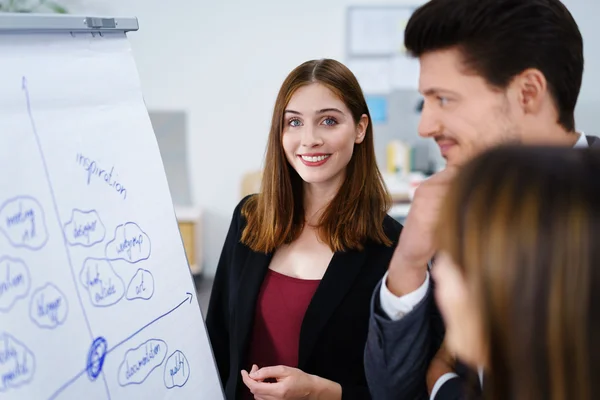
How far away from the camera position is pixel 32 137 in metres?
0.94

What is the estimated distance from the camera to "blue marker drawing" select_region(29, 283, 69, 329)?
897 millimetres

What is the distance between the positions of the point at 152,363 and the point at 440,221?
0.66 m

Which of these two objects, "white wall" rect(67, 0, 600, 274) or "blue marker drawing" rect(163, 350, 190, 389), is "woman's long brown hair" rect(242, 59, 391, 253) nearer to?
"blue marker drawing" rect(163, 350, 190, 389)

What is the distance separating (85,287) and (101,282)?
4cm

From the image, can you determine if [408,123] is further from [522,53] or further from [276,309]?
[522,53]

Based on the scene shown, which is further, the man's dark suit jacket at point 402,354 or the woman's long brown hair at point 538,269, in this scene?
the man's dark suit jacket at point 402,354

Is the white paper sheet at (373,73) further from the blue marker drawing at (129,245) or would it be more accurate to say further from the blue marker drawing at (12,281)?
the blue marker drawing at (12,281)

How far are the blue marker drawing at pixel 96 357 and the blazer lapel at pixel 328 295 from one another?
0.53 meters

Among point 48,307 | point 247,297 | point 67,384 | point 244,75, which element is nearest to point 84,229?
point 48,307

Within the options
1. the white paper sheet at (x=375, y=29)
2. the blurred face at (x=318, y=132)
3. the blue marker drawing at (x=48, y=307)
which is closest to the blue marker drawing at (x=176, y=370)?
the blue marker drawing at (x=48, y=307)

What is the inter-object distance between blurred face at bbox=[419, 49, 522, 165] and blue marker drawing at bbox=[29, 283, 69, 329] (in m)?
0.66

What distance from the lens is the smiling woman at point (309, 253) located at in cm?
143

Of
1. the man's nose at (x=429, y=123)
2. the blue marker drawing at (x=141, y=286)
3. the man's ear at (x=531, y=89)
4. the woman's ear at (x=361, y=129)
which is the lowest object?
the blue marker drawing at (x=141, y=286)

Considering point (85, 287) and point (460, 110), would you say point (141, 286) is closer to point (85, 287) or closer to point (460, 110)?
point (85, 287)
